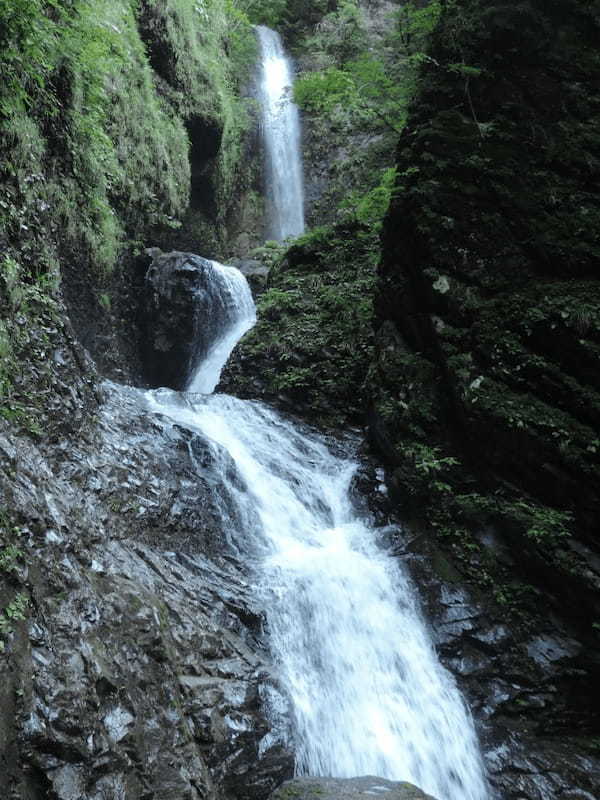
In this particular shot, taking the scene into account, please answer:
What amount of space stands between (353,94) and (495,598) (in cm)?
886

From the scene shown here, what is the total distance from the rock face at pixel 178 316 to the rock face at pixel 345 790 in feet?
31.3

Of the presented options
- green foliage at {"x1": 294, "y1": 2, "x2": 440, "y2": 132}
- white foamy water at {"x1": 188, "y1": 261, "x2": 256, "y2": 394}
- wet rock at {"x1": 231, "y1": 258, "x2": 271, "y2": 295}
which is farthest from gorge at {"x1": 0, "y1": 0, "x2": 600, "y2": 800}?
wet rock at {"x1": 231, "y1": 258, "x2": 271, "y2": 295}

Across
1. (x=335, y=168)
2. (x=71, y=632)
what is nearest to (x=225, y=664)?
(x=71, y=632)

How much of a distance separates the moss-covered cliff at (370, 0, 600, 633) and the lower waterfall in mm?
1013

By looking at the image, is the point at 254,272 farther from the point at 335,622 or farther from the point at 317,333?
the point at 335,622

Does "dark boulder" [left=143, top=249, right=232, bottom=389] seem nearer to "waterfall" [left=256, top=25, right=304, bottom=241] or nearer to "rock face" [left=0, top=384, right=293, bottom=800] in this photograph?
"rock face" [left=0, top=384, right=293, bottom=800]

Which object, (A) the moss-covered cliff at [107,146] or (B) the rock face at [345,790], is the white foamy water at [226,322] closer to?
(A) the moss-covered cliff at [107,146]

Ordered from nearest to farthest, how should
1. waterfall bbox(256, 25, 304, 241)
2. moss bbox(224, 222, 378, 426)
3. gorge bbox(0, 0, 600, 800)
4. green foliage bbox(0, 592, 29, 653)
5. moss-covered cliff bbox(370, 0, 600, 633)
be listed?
green foliage bbox(0, 592, 29, 653) < gorge bbox(0, 0, 600, 800) < moss-covered cliff bbox(370, 0, 600, 633) < moss bbox(224, 222, 378, 426) < waterfall bbox(256, 25, 304, 241)

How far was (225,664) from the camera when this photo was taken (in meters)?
4.58

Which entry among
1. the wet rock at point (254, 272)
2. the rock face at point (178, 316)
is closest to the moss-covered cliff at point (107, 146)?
the rock face at point (178, 316)

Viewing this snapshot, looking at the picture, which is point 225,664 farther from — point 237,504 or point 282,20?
point 282,20

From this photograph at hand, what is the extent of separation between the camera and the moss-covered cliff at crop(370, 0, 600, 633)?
599 centimetres

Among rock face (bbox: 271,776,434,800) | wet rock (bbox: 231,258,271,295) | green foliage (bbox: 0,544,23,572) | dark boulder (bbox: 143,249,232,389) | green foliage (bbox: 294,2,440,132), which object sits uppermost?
green foliage (bbox: 294,2,440,132)

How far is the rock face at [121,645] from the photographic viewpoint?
313 centimetres
